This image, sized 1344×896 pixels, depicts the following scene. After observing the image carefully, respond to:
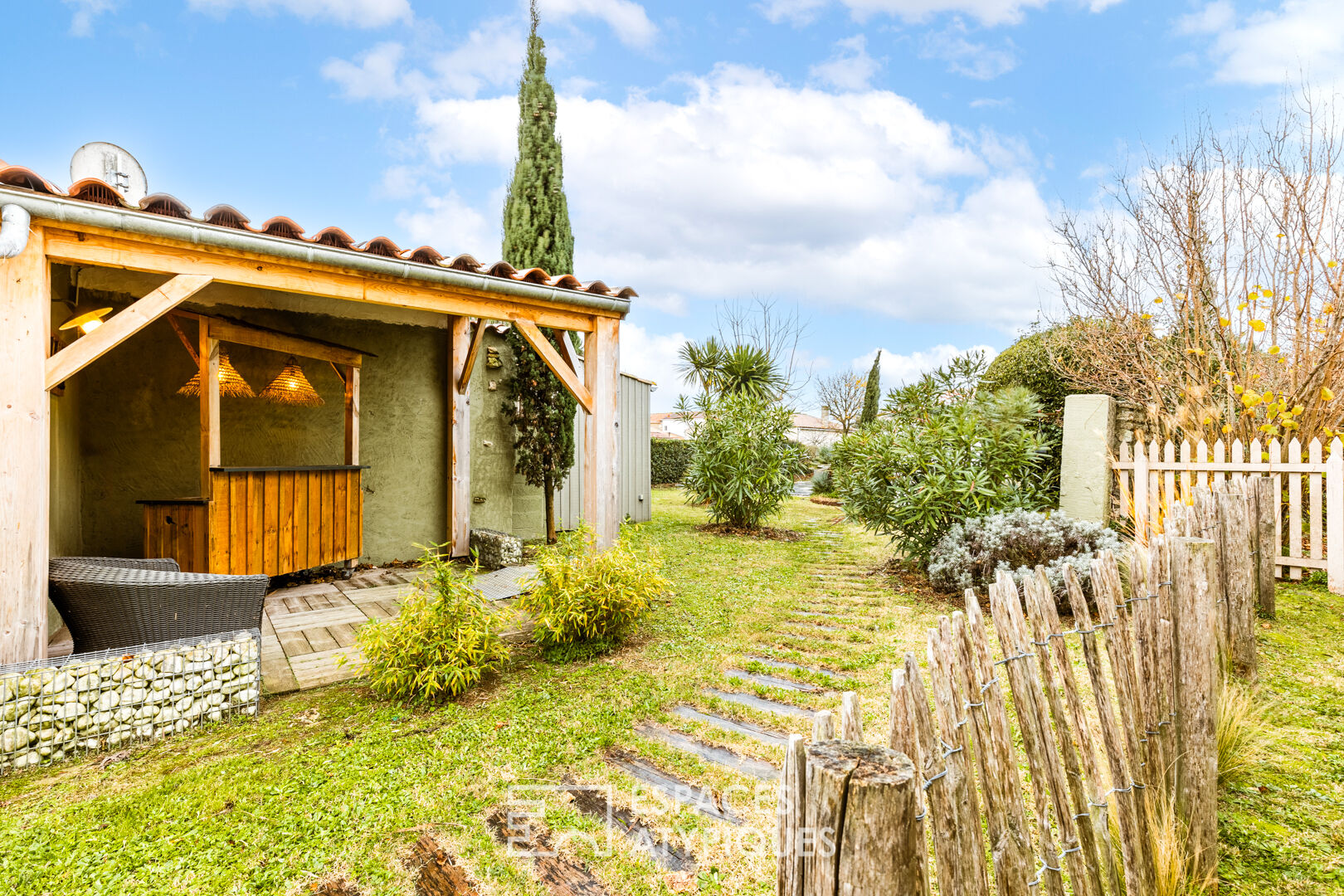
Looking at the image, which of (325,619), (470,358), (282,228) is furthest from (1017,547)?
(470,358)

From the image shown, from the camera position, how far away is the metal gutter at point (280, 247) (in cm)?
288

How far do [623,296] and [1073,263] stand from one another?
5536 millimetres

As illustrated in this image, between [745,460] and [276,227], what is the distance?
6.03m

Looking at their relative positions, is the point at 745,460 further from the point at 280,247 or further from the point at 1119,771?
the point at 1119,771

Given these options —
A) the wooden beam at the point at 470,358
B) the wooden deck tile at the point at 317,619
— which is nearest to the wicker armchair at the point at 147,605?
the wooden deck tile at the point at 317,619

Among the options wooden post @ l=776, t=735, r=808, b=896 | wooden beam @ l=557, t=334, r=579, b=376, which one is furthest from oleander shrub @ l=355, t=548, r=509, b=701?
wooden post @ l=776, t=735, r=808, b=896

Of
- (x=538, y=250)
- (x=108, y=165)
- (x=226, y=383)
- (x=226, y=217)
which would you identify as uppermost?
(x=538, y=250)

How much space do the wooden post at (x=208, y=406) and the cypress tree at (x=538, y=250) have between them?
3.11 meters

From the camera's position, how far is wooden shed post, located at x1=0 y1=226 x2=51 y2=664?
2.79m

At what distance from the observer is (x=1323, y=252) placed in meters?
5.50

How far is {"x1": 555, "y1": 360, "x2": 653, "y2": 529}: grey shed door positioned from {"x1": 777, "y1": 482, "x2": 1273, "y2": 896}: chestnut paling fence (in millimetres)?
6752

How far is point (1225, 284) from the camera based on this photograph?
5883mm

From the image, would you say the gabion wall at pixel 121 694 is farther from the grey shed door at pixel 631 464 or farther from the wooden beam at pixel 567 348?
the grey shed door at pixel 631 464

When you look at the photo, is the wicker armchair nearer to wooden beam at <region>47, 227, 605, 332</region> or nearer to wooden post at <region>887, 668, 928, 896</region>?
wooden beam at <region>47, 227, 605, 332</region>
